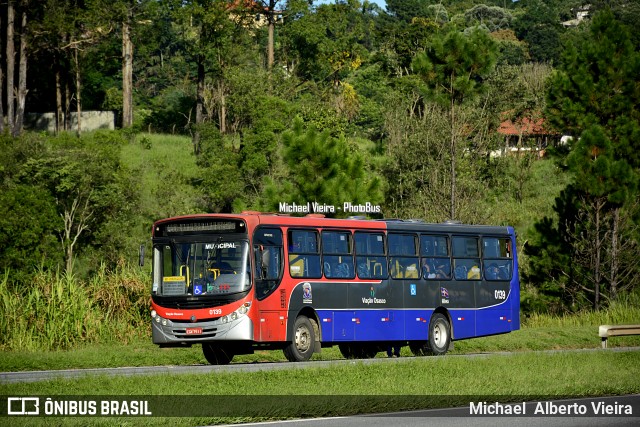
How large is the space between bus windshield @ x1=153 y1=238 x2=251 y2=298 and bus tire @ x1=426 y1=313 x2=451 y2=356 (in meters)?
6.55

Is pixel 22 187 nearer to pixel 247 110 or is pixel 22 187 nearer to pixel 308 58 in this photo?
pixel 247 110

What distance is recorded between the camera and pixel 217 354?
933 inches

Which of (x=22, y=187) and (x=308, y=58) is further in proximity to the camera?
(x=308, y=58)

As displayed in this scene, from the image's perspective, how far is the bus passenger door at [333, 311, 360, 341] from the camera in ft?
79.7

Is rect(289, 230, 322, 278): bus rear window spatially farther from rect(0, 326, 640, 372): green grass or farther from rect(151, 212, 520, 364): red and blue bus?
rect(0, 326, 640, 372): green grass

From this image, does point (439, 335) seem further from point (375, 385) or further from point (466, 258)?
point (375, 385)

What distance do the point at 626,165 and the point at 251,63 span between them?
44672 millimetres

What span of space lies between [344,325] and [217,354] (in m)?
2.91

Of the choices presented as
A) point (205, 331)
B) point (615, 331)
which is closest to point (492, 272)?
point (615, 331)

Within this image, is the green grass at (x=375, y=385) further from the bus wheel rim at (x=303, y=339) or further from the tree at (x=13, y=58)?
the tree at (x=13, y=58)

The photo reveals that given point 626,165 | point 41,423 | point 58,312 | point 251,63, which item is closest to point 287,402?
point 41,423

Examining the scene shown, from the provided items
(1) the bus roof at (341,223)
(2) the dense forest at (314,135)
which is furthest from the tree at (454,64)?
(1) the bus roof at (341,223)

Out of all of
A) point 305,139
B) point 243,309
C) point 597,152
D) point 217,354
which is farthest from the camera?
point 305,139

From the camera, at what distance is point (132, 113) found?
280 feet
